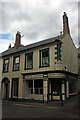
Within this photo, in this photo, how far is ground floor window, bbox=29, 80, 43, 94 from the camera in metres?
15.1

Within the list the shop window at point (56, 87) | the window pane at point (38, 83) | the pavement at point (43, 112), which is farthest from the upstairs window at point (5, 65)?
the pavement at point (43, 112)

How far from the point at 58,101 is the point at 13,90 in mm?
7221

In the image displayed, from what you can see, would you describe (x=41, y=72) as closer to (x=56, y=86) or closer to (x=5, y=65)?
(x=56, y=86)

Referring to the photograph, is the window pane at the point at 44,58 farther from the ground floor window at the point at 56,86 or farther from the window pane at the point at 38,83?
the ground floor window at the point at 56,86

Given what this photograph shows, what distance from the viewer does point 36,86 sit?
15602 millimetres

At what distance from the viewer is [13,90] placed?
57.7 ft

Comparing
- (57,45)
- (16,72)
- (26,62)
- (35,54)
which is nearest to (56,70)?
(57,45)

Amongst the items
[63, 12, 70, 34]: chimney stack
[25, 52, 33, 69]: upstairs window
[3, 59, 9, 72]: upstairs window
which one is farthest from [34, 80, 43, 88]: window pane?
[63, 12, 70, 34]: chimney stack

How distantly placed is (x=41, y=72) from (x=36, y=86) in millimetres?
2388

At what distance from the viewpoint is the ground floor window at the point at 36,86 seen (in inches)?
594

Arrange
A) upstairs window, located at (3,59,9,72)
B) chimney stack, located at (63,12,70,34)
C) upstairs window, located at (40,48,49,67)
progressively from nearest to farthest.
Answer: upstairs window, located at (40,48,49,67), chimney stack, located at (63,12,70,34), upstairs window, located at (3,59,9,72)

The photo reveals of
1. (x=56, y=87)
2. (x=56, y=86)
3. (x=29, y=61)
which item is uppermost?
(x=29, y=61)

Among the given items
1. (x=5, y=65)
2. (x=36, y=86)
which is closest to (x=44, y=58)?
(x=36, y=86)

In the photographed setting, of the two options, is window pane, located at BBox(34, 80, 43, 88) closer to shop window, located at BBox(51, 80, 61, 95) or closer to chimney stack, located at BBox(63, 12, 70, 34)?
shop window, located at BBox(51, 80, 61, 95)
